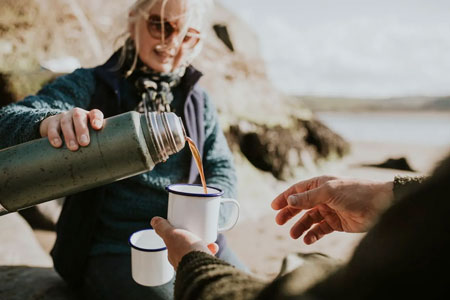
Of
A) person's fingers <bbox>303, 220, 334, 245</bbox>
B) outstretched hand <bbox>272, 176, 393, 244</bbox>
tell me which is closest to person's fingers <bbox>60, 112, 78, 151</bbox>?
outstretched hand <bbox>272, 176, 393, 244</bbox>

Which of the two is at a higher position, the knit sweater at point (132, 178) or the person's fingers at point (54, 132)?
the person's fingers at point (54, 132)

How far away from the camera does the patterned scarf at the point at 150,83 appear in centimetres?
215

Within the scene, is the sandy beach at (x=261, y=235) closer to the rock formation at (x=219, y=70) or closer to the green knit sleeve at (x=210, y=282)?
the rock formation at (x=219, y=70)

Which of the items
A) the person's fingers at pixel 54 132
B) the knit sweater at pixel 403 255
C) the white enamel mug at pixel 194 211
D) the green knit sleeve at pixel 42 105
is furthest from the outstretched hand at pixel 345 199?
the green knit sleeve at pixel 42 105

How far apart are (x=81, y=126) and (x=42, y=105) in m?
0.74

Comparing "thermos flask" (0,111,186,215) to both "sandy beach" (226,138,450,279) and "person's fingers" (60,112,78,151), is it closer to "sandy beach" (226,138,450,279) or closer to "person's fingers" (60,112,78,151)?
"person's fingers" (60,112,78,151)

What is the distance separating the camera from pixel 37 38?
4402 millimetres

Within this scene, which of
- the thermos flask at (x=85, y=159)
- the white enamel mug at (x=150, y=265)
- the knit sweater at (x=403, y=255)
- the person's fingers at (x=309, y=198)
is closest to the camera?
the knit sweater at (x=403, y=255)

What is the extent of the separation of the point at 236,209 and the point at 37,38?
12.8 ft

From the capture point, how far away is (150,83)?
2154mm

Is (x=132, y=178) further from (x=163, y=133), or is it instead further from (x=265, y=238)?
(x=265, y=238)

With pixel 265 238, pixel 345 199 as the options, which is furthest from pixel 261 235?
pixel 345 199

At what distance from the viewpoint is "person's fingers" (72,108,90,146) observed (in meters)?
1.16

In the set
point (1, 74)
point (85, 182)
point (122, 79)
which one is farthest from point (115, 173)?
point (1, 74)
